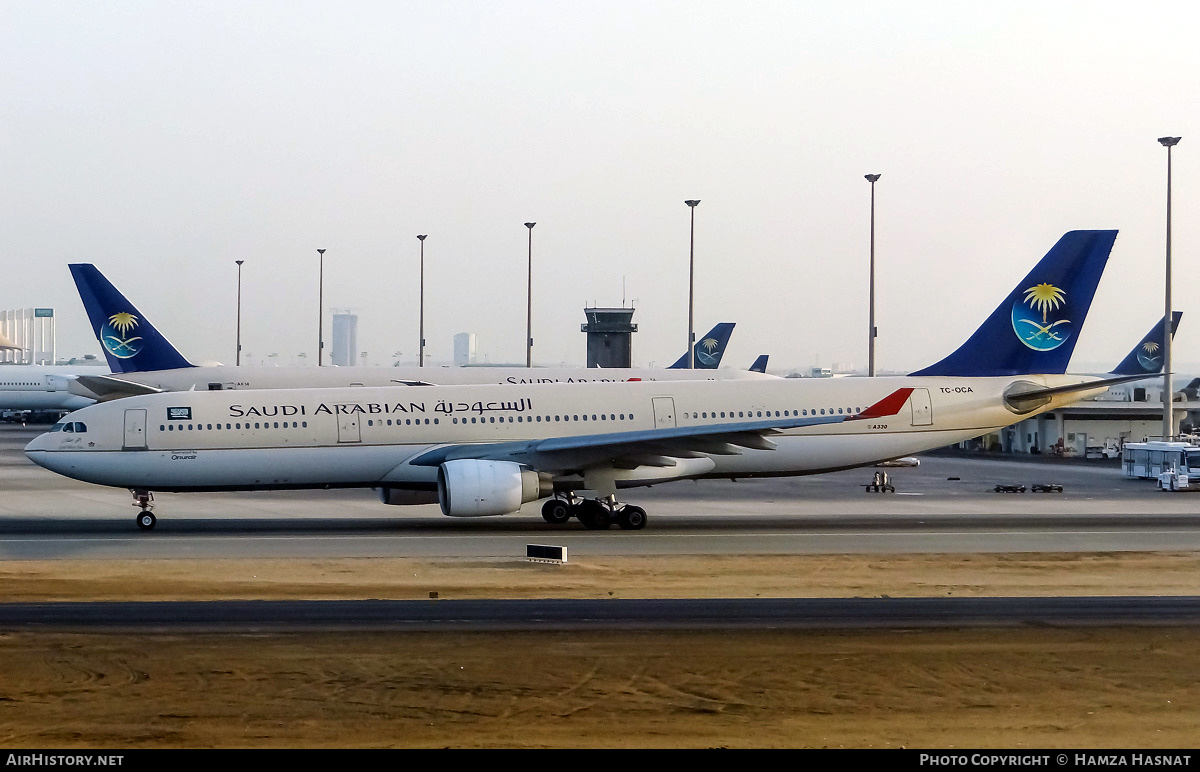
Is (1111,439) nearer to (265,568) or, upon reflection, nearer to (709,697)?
(265,568)

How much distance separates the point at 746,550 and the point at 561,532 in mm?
5543

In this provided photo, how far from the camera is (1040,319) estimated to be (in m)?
36.6

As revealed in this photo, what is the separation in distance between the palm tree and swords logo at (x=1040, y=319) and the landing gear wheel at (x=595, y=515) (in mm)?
13235

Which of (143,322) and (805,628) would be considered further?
(143,322)

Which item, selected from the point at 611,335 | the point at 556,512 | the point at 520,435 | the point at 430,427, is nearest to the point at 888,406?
the point at 556,512

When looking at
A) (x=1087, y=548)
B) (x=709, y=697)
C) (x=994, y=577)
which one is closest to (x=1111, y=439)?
(x=1087, y=548)

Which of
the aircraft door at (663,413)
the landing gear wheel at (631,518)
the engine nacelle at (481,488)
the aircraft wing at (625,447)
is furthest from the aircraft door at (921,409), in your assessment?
the engine nacelle at (481,488)

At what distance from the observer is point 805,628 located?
715 inches

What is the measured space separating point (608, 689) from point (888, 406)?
20.4 metres

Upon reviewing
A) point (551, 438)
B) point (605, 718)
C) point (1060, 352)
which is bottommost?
point (605, 718)

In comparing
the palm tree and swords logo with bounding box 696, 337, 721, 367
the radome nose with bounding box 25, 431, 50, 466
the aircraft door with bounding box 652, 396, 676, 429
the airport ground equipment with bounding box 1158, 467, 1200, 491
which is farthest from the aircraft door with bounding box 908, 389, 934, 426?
the palm tree and swords logo with bounding box 696, 337, 721, 367

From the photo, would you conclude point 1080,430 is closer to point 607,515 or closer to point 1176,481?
point 1176,481

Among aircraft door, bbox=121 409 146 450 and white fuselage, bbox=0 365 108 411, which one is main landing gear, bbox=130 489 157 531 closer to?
aircraft door, bbox=121 409 146 450

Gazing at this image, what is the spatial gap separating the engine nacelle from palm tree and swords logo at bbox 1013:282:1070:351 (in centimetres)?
1532
